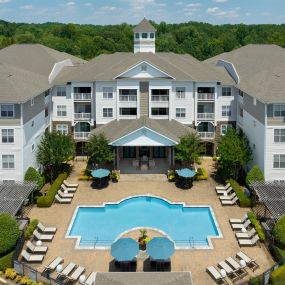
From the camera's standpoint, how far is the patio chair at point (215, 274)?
93.3 ft

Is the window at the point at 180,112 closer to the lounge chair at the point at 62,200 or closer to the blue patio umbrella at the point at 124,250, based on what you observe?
the lounge chair at the point at 62,200

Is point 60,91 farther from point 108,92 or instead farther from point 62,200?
point 62,200

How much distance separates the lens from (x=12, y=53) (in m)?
62.9

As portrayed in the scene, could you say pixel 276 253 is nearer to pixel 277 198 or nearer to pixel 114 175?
pixel 277 198

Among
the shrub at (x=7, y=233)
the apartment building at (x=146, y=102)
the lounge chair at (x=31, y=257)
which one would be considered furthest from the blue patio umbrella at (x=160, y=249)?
the apartment building at (x=146, y=102)

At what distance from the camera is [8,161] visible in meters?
43.2

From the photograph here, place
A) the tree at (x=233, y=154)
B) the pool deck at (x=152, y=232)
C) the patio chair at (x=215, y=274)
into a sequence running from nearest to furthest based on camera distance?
the patio chair at (x=215, y=274) → the pool deck at (x=152, y=232) → the tree at (x=233, y=154)

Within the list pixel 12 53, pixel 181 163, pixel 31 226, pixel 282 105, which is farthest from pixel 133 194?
pixel 12 53

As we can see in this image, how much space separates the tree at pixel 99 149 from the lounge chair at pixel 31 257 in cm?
1734

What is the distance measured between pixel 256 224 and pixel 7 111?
84.1ft

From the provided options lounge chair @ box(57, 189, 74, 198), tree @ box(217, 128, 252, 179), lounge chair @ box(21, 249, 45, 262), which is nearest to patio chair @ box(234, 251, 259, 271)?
lounge chair @ box(21, 249, 45, 262)

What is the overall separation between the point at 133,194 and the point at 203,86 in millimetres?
18784

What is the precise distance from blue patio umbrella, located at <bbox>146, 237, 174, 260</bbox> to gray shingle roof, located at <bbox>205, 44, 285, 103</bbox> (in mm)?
18507

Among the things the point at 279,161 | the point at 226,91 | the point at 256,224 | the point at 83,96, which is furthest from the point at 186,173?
the point at 83,96
